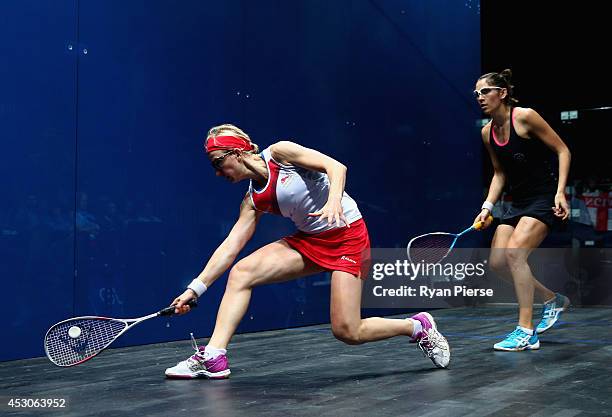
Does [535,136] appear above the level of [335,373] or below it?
above

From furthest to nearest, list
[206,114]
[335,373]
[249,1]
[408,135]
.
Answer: [408,135], [249,1], [206,114], [335,373]

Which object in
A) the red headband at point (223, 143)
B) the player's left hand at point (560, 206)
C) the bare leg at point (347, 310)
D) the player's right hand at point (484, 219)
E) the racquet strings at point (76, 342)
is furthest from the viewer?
the player's right hand at point (484, 219)

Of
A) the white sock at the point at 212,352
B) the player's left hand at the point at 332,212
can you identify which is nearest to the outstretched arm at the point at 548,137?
the player's left hand at the point at 332,212

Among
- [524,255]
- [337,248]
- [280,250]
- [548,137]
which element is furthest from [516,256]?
[280,250]

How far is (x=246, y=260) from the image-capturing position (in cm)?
282

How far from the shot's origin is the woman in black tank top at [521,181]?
142 inches

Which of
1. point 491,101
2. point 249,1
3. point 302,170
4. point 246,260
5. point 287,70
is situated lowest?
point 246,260

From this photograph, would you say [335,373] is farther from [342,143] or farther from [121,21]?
[342,143]

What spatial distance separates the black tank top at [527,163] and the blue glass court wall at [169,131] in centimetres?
159

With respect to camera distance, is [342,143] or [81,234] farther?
[342,143]

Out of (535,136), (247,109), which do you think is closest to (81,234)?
(247,109)

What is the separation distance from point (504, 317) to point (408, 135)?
1544 mm

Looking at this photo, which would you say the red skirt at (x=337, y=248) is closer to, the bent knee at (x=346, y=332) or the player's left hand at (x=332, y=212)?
the bent knee at (x=346, y=332)

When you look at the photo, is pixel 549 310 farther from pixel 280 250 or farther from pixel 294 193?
pixel 294 193
